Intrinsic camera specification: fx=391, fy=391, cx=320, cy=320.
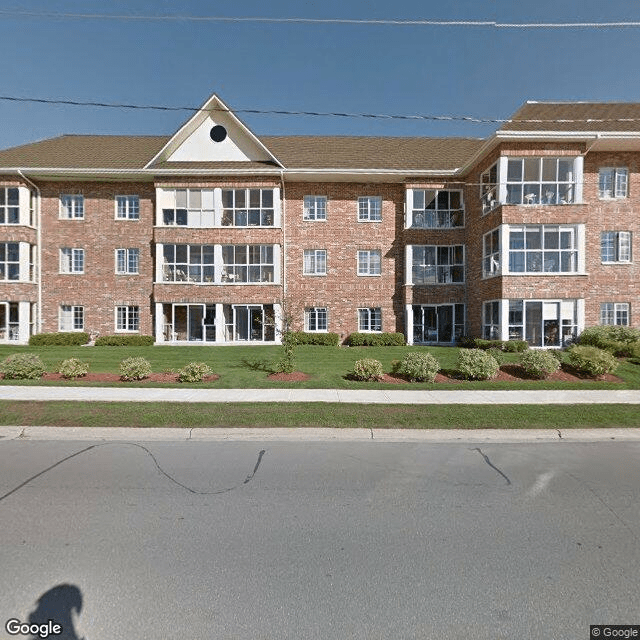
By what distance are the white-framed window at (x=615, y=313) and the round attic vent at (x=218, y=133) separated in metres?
21.6

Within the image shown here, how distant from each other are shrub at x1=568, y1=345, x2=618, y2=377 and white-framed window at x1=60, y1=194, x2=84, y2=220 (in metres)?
25.1

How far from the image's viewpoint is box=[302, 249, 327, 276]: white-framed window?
22.5 metres

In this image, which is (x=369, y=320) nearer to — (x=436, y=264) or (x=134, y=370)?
(x=436, y=264)

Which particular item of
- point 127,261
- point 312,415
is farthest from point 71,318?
point 312,415

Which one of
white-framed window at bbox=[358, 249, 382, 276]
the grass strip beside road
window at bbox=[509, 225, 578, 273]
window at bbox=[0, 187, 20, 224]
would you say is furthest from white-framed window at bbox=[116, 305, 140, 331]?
window at bbox=[509, 225, 578, 273]

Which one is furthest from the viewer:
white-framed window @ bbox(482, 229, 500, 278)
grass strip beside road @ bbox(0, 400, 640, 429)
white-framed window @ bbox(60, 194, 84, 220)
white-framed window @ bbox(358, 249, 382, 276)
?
white-framed window @ bbox(358, 249, 382, 276)

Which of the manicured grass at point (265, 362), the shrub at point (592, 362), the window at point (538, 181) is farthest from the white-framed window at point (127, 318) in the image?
the shrub at point (592, 362)

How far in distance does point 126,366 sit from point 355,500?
9.52 metres

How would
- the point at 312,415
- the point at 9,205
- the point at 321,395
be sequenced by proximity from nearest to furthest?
the point at 312,415 < the point at 321,395 < the point at 9,205

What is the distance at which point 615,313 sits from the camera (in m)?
19.1

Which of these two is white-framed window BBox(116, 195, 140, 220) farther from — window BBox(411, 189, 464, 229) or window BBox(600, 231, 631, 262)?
window BBox(600, 231, 631, 262)

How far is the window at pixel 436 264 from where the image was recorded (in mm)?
22000

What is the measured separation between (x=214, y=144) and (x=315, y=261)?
8548 millimetres

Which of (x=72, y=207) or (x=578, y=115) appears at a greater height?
(x=578, y=115)
